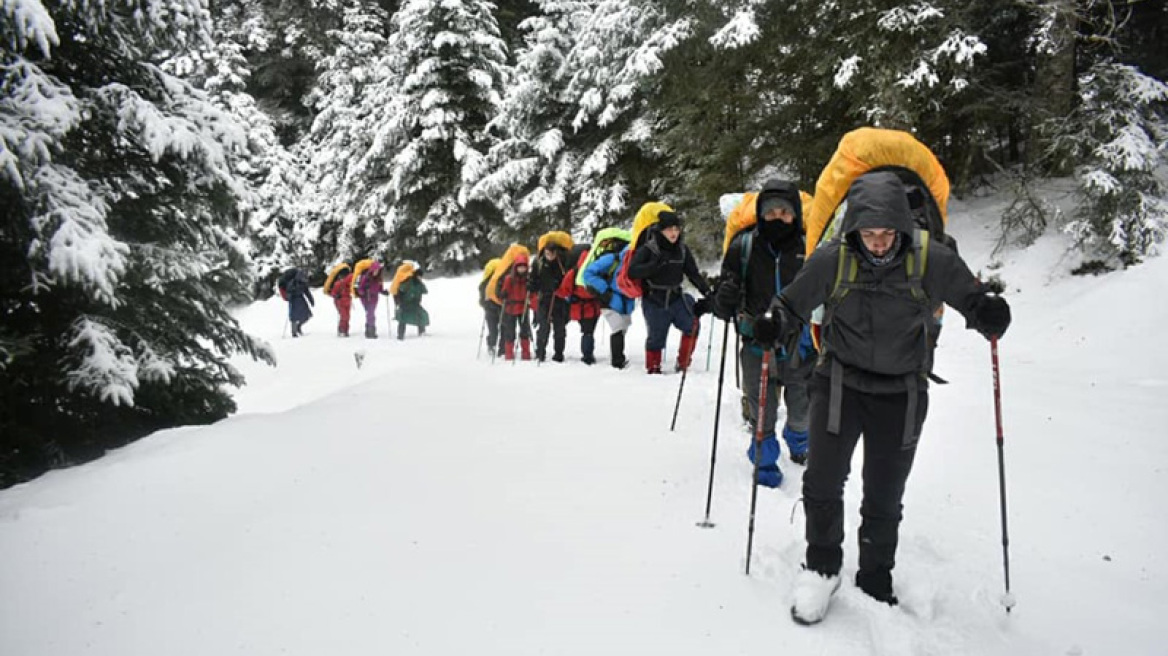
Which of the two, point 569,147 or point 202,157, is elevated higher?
point 569,147

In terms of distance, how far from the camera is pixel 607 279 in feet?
28.2

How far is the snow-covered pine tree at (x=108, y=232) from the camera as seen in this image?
182 inches

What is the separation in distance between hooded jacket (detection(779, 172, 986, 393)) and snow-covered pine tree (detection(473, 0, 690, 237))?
12.9 metres

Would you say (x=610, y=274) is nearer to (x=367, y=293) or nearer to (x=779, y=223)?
(x=779, y=223)

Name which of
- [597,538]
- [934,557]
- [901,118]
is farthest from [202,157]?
[901,118]

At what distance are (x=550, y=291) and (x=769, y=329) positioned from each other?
23.8 ft

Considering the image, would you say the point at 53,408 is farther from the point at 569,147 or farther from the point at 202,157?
the point at 569,147

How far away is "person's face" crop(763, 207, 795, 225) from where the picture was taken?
4.52 m

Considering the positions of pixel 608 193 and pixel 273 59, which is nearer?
pixel 608 193

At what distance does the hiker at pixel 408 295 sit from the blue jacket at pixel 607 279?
874 centimetres

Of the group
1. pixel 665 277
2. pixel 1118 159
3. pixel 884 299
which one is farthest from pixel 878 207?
pixel 1118 159

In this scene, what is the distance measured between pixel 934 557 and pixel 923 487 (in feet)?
4.00

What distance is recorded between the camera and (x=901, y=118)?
32.1 ft

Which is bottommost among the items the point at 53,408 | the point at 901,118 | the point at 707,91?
the point at 53,408
